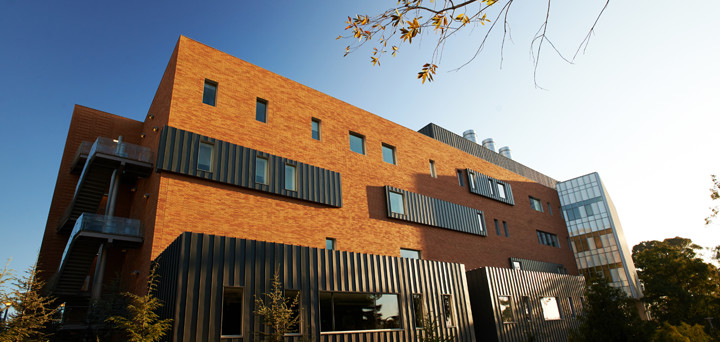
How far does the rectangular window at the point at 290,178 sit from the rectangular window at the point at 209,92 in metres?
4.58

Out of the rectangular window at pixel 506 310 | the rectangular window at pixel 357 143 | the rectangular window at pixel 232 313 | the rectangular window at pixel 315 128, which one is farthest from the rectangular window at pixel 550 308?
the rectangular window at pixel 232 313

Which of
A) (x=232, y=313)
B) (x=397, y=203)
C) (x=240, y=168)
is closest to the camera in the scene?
(x=232, y=313)

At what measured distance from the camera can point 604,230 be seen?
40719 millimetres

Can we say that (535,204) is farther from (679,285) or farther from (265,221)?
(265,221)

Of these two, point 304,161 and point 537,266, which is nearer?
point 304,161

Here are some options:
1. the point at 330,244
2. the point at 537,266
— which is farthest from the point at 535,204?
the point at 330,244

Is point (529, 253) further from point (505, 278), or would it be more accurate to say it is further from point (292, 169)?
point (292, 169)

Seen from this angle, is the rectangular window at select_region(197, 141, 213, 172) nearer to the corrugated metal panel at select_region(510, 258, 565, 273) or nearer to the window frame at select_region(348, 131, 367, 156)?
the window frame at select_region(348, 131, 367, 156)

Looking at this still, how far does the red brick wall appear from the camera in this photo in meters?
16.8

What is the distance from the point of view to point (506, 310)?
20.6 metres

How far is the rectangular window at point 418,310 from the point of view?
16.8 m

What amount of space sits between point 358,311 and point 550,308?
46.4 ft

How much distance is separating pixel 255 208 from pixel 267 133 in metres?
4.10

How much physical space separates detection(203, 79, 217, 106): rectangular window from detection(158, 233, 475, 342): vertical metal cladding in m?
7.92
